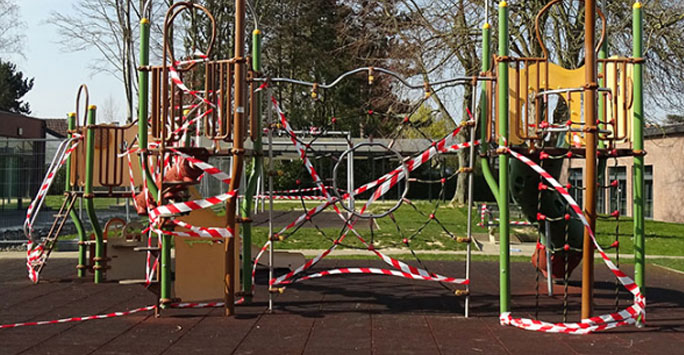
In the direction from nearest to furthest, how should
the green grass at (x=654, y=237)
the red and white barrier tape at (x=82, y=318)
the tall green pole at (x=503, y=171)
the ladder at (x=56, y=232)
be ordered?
1. the red and white barrier tape at (x=82, y=318)
2. the tall green pole at (x=503, y=171)
3. the ladder at (x=56, y=232)
4. the green grass at (x=654, y=237)

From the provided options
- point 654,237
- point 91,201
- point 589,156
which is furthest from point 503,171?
point 654,237

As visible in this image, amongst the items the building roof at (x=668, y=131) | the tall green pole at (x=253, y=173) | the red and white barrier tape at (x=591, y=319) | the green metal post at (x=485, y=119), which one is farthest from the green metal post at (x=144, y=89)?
the building roof at (x=668, y=131)

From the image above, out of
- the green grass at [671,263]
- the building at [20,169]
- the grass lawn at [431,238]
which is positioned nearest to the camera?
the green grass at [671,263]

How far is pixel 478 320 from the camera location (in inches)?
253

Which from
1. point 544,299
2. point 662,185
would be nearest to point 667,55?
point 662,185

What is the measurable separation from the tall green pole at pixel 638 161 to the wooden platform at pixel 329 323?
0.59 metres

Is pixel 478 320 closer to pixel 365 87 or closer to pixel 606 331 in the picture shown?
pixel 606 331

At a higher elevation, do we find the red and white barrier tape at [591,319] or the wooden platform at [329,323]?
the red and white barrier tape at [591,319]


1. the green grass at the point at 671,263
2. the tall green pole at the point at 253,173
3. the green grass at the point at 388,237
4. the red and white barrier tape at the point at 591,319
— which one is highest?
the tall green pole at the point at 253,173

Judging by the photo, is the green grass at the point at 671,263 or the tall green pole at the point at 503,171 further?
the green grass at the point at 671,263

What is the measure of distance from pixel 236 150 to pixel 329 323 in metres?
1.92

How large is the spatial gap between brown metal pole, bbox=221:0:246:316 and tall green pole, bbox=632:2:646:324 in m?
3.85

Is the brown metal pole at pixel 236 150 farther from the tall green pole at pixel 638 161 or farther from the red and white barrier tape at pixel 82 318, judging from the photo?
the tall green pole at pixel 638 161

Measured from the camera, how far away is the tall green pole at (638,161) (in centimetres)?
629
